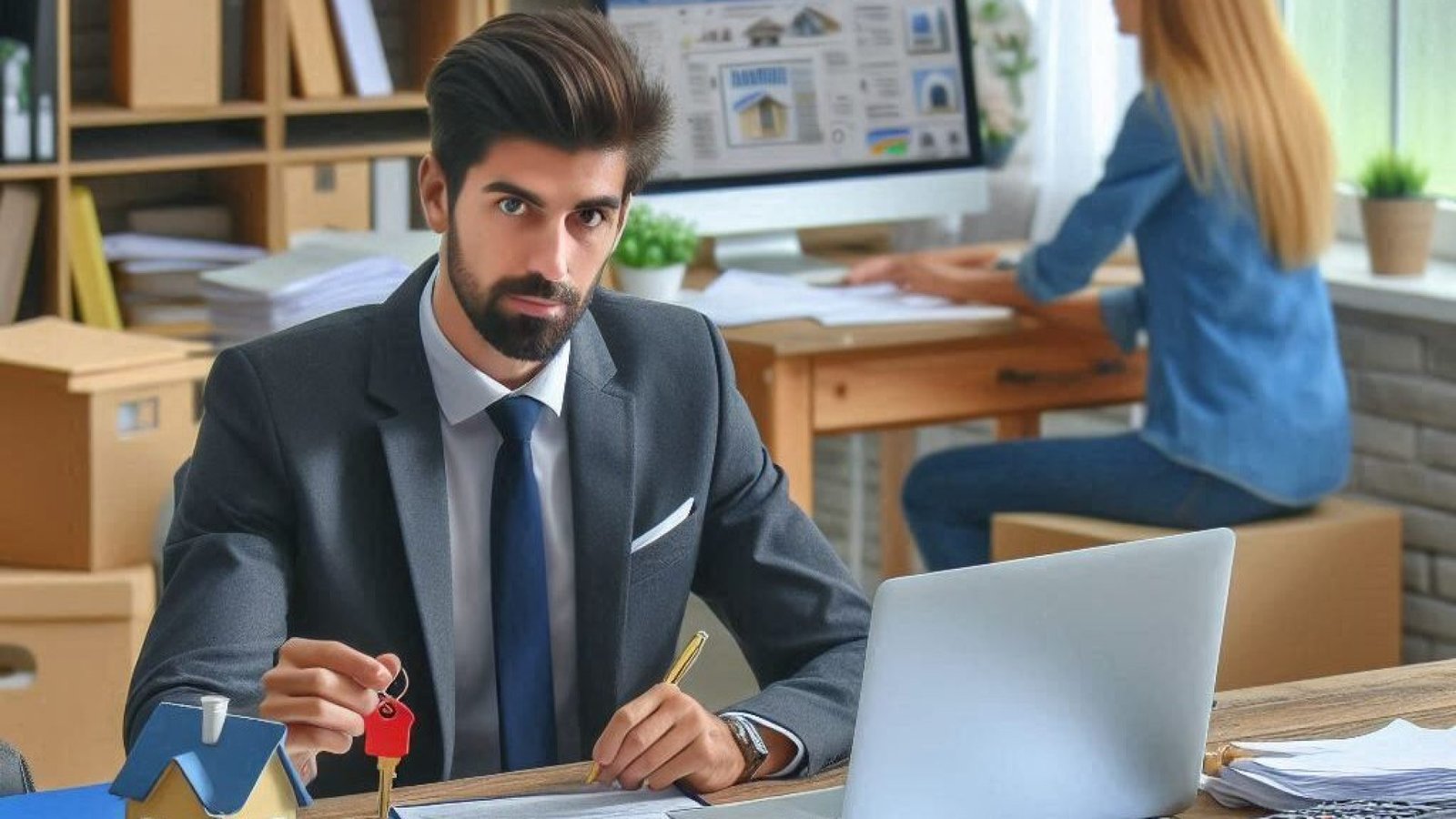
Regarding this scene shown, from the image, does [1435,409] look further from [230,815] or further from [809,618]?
[230,815]

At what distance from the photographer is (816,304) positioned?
3.50 metres

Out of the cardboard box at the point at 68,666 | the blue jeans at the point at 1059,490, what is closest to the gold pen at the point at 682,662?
the cardboard box at the point at 68,666

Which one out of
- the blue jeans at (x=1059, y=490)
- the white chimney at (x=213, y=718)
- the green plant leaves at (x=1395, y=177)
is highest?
the green plant leaves at (x=1395, y=177)

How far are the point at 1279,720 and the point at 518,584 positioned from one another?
1.86 feet

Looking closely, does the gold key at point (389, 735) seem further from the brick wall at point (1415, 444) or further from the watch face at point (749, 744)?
the brick wall at point (1415, 444)

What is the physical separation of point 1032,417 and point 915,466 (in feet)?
1.06

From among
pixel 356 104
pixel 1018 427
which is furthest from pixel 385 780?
pixel 1018 427

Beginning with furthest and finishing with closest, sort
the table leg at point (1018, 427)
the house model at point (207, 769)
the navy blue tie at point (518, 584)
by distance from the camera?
the table leg at point (1018, 427) → the navy blue tie at point (518, 584) → the house model at point (207, 769)

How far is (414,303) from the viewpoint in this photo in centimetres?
180

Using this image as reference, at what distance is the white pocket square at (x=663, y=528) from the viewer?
1848mm

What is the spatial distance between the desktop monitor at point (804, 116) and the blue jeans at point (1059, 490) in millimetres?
416

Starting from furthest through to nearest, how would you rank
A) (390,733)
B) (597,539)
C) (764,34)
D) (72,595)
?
(764,34) < (72,595) < (597,539) < (390,733)

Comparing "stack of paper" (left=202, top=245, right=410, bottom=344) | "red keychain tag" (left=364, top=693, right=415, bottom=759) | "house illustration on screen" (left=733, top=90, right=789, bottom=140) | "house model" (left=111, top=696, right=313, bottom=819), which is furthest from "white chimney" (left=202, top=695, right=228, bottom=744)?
"house illustration on screen" (left=733, top=90, right=789, bottom=140)

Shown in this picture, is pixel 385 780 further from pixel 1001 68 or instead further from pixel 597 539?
pixel 1001 68
